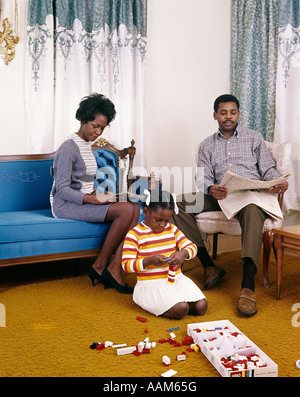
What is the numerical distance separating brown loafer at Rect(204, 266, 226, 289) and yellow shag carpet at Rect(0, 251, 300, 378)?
0.05m

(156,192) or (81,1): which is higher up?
(81,1)

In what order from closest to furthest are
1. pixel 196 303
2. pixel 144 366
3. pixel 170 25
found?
1. pixel 144 366
2. pixel 196 303
3. pixel 170 25

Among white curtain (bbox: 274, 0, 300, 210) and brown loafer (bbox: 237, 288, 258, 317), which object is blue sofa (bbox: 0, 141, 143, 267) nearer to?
brown loafer (bbox: 237, 288, 258, 317)

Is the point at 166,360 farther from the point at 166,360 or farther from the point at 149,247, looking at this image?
the point at 149,247

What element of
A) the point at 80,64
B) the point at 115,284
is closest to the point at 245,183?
the point at 115,284

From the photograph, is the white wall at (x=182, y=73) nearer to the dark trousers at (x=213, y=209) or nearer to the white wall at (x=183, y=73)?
the white wall at (x=183, y=73)

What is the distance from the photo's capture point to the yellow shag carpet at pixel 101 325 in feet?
4.79

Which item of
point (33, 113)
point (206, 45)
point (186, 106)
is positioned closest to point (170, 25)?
point (206, 45)

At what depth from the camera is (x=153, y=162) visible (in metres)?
3.70

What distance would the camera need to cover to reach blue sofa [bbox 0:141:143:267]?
2268 millimetres

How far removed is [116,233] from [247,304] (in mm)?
847

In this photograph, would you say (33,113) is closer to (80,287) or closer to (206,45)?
(80,287)

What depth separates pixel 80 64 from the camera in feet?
10.5

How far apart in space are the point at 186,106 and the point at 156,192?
6.76ft
